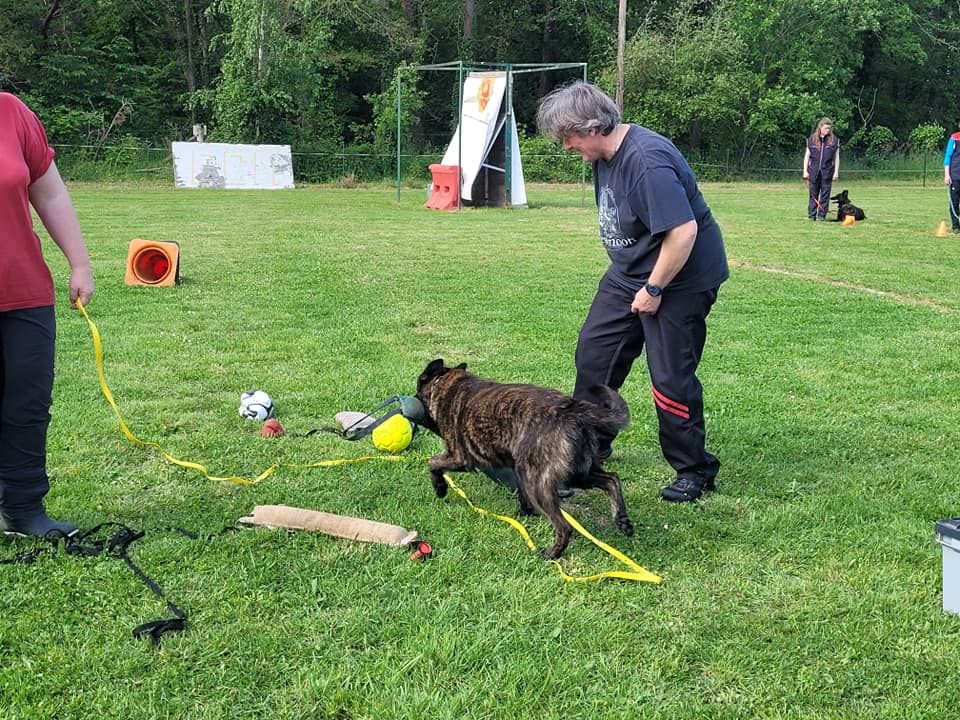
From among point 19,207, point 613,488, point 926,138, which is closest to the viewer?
point 19,207

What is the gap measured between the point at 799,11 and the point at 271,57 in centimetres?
2507

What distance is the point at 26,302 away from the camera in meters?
3.32

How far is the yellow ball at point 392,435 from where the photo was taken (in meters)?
4.79

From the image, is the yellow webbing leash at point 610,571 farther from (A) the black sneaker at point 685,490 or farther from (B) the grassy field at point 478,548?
(A) the black sneaker at point 685,490

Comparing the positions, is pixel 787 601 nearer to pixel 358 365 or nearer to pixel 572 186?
pixel 358 365

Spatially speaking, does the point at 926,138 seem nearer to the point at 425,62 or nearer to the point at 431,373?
the point at 425,62

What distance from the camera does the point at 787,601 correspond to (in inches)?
127

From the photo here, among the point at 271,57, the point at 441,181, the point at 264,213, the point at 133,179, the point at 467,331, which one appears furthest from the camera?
the point at 271,57

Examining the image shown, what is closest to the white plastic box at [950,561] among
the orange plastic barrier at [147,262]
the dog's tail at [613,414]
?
the dog's tail at [613,414]

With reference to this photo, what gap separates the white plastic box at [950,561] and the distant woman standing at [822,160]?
51.6 feet

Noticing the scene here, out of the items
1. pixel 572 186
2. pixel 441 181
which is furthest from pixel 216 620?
pixel 572 186

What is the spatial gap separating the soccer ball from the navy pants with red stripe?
6.45 feet

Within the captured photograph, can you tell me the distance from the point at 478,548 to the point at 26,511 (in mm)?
1834

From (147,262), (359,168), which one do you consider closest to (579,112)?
(147,262)
